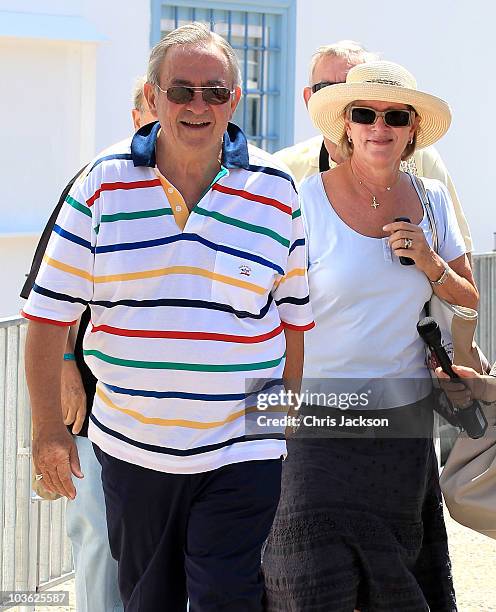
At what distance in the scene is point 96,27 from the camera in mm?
9977

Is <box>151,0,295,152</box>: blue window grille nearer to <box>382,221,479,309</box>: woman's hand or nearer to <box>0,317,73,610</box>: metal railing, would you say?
<box>0,317,73,610</box>: metal railing

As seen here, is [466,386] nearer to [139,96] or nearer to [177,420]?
[177,420]

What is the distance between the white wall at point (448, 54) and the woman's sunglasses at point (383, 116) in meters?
7.04

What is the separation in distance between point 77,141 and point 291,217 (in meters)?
7.36

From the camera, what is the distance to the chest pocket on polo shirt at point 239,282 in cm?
298

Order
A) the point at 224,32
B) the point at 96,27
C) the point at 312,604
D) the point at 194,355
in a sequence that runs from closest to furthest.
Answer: the point at 194,355
the point at 312,604
the point at 96,27
the point at 224,32

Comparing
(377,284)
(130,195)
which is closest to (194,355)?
(130,195)

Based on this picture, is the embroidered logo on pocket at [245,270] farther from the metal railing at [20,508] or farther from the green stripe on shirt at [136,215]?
the metal railing at [20,508]

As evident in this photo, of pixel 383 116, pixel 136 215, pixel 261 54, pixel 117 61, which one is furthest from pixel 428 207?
pixel 261 54

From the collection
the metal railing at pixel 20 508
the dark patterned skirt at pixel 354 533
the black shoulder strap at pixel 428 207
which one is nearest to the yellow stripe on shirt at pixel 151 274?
the dark patterned skirt at pixel 354 533

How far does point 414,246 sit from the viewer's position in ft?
12.1

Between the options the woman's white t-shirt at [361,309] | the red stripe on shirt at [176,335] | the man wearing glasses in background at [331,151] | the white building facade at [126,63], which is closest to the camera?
the red stripe on shirt at [176,335]

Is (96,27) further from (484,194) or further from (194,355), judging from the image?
(194,355)

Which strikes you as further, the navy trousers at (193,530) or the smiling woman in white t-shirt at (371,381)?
the smiling woman in white t-shirt at (371,381)
